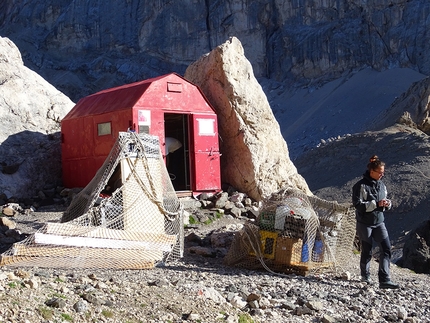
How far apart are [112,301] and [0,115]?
39.6 feet

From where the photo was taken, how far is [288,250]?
940 cm

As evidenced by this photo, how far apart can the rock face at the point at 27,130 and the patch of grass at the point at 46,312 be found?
10.3 m

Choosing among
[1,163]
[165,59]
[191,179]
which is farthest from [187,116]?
[165,59]

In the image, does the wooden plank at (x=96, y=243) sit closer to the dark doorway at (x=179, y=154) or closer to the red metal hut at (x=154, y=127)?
the red metal hut at (x=154, y=127)

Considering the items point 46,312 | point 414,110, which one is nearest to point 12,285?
point 46,312

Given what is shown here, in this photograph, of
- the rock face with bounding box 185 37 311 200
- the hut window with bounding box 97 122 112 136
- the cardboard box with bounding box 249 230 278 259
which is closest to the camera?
the cardboard box with bounding box 249 230 278 259

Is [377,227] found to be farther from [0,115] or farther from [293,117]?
[293,117]

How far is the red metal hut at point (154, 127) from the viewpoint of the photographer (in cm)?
1420

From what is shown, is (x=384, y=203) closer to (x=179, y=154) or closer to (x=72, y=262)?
(x=72, y=262)

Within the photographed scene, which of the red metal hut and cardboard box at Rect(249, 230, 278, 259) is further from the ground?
the red metal hut

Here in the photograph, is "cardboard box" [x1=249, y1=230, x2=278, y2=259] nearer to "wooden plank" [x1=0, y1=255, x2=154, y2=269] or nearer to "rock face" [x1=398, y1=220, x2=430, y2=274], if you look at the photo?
"wooden plank" [x1=0, y1=255, x2=154, y2=269]

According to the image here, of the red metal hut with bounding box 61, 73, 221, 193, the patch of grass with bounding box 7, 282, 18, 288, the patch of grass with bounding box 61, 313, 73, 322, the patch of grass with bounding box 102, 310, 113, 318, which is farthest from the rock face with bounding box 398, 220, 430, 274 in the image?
the patch of grass with bounding box 61, 313, 73, 322

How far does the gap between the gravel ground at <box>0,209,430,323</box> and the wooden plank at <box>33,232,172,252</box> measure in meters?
0.33

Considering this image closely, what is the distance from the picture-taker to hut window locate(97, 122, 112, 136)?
14482 mm
